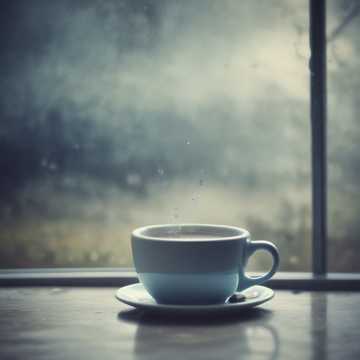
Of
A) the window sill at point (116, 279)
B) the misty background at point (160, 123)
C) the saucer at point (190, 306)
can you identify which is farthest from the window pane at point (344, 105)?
the saucer at point (190, 306)

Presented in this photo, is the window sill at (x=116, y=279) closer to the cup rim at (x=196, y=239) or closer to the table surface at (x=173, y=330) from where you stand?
the table surface at (x=173, y=330)

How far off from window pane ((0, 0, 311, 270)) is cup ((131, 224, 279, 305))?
1.72 feet

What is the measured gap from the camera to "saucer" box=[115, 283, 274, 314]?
35.2 inches

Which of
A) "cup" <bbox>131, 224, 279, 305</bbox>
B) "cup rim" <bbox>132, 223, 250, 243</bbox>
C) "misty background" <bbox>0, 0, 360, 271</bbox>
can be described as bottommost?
"cup" <bbox>131, 224, 279, 305</bbox>

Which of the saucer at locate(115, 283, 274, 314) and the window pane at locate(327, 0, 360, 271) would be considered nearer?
the saucer at locate(115, 283, 274, 314)

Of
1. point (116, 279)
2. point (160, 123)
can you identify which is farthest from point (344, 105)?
point (116, 279)

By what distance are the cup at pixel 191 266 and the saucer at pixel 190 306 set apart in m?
0.02

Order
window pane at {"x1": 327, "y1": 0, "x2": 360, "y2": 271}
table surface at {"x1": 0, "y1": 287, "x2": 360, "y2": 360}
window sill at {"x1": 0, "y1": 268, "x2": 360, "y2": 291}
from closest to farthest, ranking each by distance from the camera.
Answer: table surface at {"x1": 0, "y1": 287, "x2": 360, "y2": 360}, window sill at {"x1": 0, "y1": 268, "x2": 360, "y2": 291}, window pane at {"x1": 327, "y1": 0, "x2": 360, "y2": 271}

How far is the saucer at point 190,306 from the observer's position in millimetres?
893

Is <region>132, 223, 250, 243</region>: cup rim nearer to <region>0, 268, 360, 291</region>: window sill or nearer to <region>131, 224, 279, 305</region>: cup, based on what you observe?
<region>131, 224, 279, 305</region>: cup

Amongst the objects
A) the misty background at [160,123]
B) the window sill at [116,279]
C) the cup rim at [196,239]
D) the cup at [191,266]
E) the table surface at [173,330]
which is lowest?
the table surface at [173,330]

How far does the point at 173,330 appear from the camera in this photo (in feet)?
2.83

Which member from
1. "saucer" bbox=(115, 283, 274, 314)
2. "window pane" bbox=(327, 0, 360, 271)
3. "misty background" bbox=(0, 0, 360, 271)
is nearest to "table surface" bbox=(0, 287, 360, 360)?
"saucer" bbox=(115, 283, 274, 314)

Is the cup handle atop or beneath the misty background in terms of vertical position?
beneath
